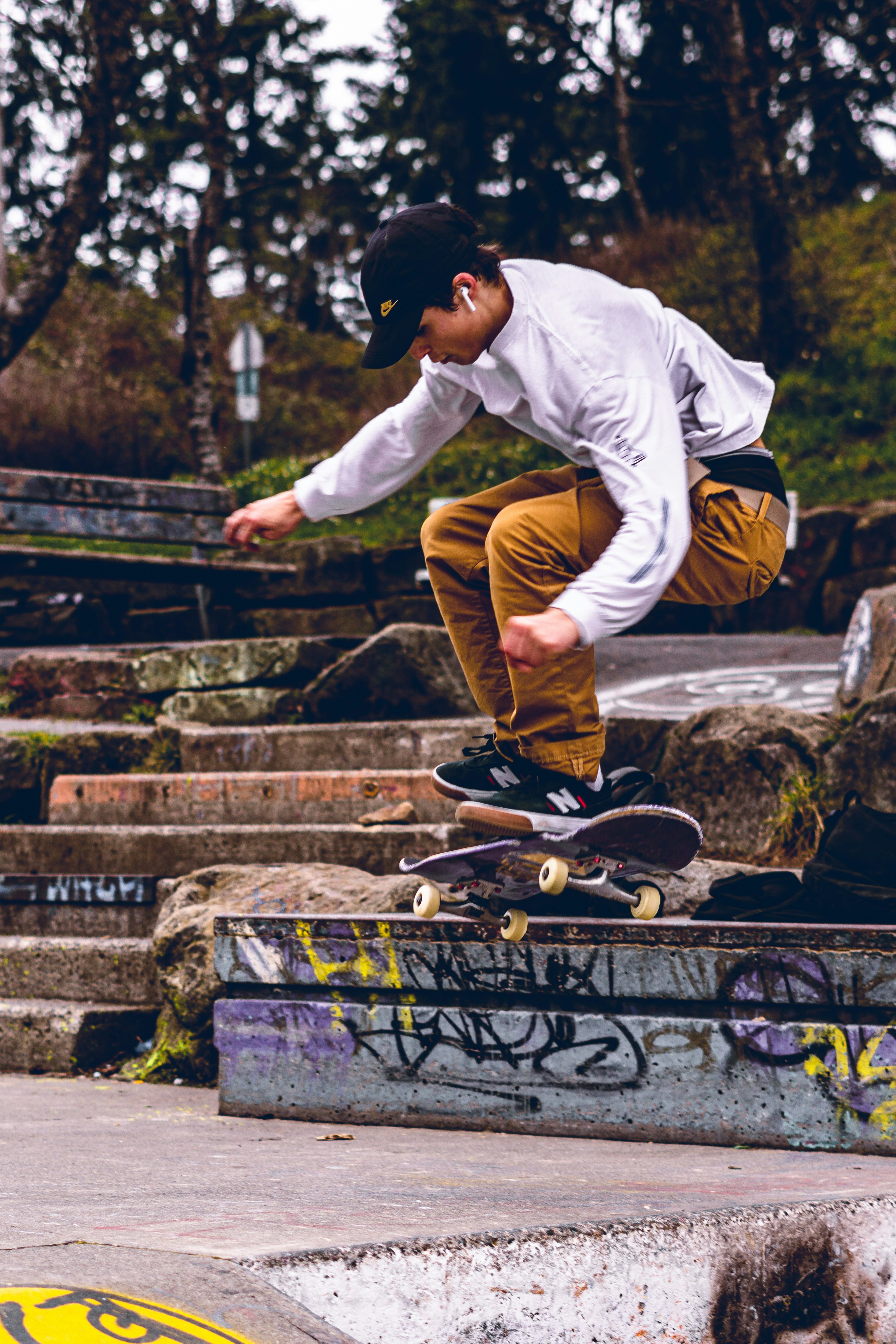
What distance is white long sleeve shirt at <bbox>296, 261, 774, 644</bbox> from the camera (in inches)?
92.0

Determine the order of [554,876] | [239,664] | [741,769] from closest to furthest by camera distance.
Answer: [554,876]
[741,769]
[239,664]

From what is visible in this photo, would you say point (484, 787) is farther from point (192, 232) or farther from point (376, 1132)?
point (192, 232)

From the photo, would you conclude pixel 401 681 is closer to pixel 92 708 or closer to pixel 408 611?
pixel 92 708

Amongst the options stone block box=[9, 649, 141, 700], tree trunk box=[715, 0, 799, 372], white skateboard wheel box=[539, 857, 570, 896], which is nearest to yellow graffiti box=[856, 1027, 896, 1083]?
white skateboard wheel box=[539, 857, 570, 896]

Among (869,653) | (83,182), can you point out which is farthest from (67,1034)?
(83,182)

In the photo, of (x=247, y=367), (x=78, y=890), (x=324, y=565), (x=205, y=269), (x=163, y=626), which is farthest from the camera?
(x=247, y=367)

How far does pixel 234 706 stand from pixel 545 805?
334 centimetres

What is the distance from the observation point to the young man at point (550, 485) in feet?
7.89

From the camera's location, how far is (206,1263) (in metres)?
1.49

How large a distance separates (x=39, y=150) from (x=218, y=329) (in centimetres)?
560

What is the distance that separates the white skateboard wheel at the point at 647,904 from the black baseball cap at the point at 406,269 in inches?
57.5

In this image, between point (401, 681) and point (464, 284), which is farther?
point (401, 681)

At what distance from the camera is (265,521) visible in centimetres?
290

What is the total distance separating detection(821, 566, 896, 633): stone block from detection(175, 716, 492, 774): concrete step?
622 centimetres
